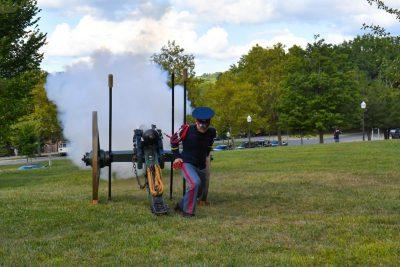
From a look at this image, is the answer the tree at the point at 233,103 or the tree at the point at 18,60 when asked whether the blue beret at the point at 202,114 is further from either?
the tree at the point at 233,103

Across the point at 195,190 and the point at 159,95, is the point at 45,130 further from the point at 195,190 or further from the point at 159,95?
the point at 195,190

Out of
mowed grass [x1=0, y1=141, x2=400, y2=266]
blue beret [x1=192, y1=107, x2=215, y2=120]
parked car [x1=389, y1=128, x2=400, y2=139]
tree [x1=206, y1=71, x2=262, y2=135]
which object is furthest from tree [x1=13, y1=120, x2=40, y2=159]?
parked car [x1=389, y1=128, x2=400, y2=139]

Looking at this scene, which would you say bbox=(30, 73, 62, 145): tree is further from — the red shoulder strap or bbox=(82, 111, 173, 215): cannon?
the red shoulder strap

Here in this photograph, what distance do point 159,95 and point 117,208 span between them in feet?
25.3

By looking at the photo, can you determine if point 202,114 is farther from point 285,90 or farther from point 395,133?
point 395,133

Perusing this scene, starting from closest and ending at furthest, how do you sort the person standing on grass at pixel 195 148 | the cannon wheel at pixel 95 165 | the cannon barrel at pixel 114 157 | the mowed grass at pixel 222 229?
the mowed grass at pixel 222 229 < the person standing on grass at pixel 195 148 < the cannon wheel at pixel 95 165 < the cannon barrel at pixel 114 157

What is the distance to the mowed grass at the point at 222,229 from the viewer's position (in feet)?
18.3

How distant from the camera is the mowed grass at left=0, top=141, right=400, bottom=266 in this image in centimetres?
559

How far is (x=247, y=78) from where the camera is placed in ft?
174

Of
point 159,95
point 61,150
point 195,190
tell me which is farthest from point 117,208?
point 61,150

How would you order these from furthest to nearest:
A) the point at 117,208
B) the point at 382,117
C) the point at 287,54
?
the point at 382,117, the point at 287,54, the point at 117,208

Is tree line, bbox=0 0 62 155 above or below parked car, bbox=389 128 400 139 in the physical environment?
above

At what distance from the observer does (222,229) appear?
6988 mm

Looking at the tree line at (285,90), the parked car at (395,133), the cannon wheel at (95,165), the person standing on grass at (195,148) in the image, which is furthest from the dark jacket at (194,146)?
the parked car at (395,133)
